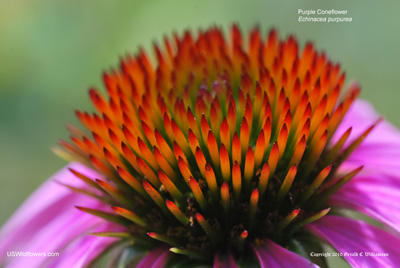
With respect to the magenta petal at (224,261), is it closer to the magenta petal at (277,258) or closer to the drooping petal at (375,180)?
the magenta petal at (277,258)

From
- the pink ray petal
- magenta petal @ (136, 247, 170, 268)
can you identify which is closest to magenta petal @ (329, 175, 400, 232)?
the pink ray petal

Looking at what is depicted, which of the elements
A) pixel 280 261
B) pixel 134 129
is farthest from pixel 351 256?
pixel 134 129

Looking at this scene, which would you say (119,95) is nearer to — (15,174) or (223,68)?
(223,68)

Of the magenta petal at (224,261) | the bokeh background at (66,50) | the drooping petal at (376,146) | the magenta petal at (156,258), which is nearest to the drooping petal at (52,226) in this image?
the magenta petal at (156,258)

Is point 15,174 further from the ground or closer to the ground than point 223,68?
closer to the ground

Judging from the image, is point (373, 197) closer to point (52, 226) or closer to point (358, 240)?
point (358, 240)

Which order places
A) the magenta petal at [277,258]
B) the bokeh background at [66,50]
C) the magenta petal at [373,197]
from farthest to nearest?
the bokeh background at [66,50] < the magenta petal at [373,197] < the magenta petal at [277,258]
